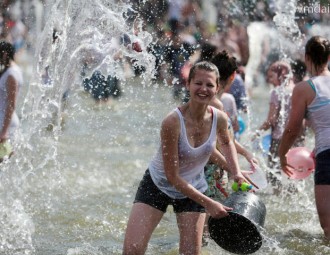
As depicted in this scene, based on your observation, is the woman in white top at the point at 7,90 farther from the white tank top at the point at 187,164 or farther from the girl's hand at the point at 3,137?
the white tank top at the point at 187,164

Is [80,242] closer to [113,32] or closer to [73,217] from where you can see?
[73,217]

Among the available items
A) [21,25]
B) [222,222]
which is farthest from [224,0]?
[222,222]

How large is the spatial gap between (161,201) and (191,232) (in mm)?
299

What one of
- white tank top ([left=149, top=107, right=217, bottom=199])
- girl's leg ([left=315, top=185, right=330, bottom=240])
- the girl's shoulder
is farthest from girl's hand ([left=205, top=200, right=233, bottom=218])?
girl's leg ([left=315, top=185, right=330, bottom=240])

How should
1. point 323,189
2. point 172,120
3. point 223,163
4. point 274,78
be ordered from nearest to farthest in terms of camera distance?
1. point 172,120
2. point 223,163
3. point 323,189
4. point 274,78

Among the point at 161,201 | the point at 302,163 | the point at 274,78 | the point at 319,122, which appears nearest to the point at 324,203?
the point at 319,122

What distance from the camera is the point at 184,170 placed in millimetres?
5715

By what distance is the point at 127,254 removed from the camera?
18.4 ft

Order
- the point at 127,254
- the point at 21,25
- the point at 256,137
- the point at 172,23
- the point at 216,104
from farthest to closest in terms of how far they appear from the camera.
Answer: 1. the point at 21,25
2. the point at 172,23
3. the point at 256,137
4. the point at 216,104
5. the point at 127,254

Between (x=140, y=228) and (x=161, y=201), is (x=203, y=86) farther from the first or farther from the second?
(x=140, y=228)

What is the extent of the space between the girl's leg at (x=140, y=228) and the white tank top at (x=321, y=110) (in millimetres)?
1519

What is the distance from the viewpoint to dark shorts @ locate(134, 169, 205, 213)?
5711 millimetres

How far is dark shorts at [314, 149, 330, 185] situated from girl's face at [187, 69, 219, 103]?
1.28 meters

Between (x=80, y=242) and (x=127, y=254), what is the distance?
66.1 inches
